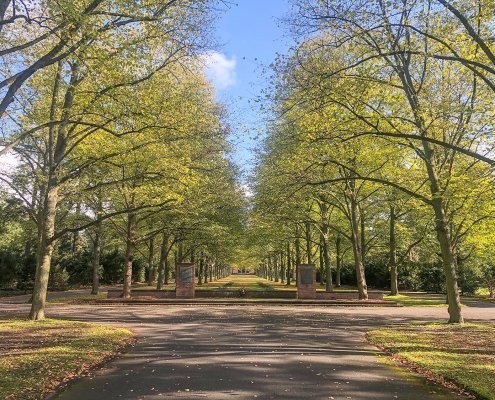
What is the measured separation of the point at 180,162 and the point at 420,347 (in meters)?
10.2

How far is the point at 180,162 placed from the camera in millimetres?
17141

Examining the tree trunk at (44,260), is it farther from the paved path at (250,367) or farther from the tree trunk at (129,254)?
the tree trunk at (129,254)

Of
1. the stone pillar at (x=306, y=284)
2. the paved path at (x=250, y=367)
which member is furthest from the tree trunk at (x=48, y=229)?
the stone pillar at (x=306, y=284)

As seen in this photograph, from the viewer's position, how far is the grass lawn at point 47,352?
277 inches

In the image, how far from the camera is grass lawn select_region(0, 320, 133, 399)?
7.04 meters

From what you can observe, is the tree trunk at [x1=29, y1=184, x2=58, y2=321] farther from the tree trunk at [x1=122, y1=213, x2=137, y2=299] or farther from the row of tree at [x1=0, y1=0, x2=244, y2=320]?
the tree trunk at [x1=122, y1=213, x2=137, y2=299]

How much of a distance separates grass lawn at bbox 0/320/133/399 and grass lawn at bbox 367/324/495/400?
6.23 metres

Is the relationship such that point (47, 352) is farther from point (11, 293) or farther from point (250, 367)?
point (11, 293)

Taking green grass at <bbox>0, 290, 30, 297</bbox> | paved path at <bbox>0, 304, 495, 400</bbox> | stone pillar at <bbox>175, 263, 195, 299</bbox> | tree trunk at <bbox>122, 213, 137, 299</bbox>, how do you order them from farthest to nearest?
green grass at <bbox>0, 290, 30, 297</bbox>
stone pillar at <bbox>175, 263, 195, 299</bbox>
tree trunk at <bbox>122, 213, 137, 299</bbox>
paved path at <bbox>0, 304, 495, 400</bbox>

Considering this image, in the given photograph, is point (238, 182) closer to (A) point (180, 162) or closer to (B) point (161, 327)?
(A) point (180, 162)

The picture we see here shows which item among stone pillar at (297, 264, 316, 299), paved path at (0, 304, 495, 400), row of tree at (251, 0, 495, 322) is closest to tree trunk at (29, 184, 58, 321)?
paved path at (0, 304, 495, 400)

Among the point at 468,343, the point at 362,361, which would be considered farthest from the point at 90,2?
the point at 468,343

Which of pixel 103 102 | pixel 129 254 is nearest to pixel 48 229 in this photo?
pixel 103 102

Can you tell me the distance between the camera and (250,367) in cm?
858
